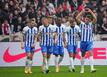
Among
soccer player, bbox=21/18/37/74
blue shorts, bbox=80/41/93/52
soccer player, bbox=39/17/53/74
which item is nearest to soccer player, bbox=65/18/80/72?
blue shorts, bbox=80/41/93/52

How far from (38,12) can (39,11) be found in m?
0.21

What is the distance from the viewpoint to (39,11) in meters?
29.8

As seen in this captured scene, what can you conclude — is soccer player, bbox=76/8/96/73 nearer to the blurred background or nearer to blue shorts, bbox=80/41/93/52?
blue shorts, bbox=80/41/93/52

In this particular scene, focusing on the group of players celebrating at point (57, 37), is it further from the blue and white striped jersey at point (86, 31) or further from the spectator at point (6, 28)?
the spectator at point (6, 28)

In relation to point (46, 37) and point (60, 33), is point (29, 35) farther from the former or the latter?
point (60, 33)

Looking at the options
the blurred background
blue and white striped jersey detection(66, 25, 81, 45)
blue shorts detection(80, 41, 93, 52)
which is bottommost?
blue shorts detection(80, 41, 93, 52)

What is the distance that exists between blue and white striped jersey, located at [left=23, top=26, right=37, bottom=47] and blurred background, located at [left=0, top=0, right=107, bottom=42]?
5000 mm

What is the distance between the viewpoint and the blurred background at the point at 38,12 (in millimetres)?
28375

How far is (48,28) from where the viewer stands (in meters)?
22.6

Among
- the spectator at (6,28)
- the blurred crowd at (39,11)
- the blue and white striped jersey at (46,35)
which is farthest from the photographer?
the blurred crowd at (39,11)

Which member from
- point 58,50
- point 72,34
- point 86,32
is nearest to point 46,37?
point 58,50

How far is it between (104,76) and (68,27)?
3.65 m

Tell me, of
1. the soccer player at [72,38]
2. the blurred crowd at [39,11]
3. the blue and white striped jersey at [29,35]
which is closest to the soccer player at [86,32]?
the soccer player at [72,38]

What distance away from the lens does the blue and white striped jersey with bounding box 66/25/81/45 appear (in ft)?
75.9
